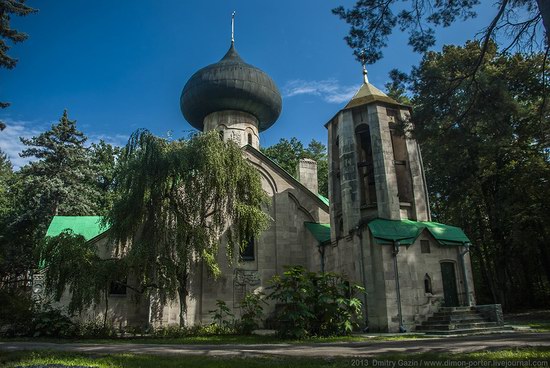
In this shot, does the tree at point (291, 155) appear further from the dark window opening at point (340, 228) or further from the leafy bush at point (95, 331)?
the leafy bush at point (95, 331)

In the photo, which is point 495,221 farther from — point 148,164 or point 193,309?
point 148,164

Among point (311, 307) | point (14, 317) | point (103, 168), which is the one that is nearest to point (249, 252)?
point (311, 307)

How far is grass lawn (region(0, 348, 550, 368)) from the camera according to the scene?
21.6 feet

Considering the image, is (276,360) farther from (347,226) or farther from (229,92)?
(229,92)

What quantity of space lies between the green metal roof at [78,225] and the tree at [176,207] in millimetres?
4889

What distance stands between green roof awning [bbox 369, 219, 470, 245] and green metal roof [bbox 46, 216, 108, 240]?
1310 cm

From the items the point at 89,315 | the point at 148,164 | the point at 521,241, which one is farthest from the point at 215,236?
the point at 521,241

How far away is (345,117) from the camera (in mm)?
19016

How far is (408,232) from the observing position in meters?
16.1

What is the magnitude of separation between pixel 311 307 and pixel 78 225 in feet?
44.6

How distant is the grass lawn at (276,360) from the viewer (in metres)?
6.59

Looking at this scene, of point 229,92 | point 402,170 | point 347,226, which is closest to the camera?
point 347,226

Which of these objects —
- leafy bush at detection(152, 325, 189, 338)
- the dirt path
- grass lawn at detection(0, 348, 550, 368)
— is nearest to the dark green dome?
leafy bush at detection(152, 325, 189, 338)

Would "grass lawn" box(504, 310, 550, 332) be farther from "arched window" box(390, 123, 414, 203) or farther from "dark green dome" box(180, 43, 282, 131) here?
"dark green dome" box(180, 43, 282, 131)
